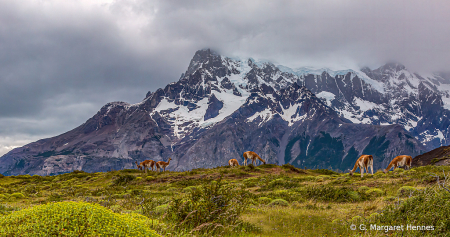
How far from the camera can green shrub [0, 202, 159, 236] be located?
5.46m

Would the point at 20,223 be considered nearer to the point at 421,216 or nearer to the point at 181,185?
the point at 421,216

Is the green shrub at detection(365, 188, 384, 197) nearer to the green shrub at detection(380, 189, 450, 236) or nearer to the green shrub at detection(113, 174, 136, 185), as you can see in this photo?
the green shrub at detection(380, 189, 450, 236)

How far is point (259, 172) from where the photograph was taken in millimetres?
38688

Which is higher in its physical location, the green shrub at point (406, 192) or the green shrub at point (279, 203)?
the green shrub at point (406, 192)

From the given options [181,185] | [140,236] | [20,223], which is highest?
[20,223]

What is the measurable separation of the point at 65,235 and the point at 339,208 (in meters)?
13.7

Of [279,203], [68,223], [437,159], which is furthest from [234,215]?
[437,159]

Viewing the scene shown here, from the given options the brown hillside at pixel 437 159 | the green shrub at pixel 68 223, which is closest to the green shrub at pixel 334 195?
the green shrub at pixel 68 223

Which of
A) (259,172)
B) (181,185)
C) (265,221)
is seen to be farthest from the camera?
(259,172)

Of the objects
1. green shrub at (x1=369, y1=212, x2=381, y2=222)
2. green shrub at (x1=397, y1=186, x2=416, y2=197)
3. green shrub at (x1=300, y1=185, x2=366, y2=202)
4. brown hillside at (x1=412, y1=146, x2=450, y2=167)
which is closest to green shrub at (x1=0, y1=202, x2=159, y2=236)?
green shrub at (x1=369, y1=212, x2=381, y2=222)

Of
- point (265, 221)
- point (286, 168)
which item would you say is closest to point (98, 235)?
point (265, 221)

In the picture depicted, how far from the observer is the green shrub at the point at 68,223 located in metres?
5.46

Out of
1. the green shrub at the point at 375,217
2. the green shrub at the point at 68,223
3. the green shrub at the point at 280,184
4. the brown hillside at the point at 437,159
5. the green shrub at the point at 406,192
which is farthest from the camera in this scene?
the brown hillside at the point at 437,159

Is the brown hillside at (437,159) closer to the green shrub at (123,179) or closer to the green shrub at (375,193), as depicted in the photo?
the green shrub at (375,193)
